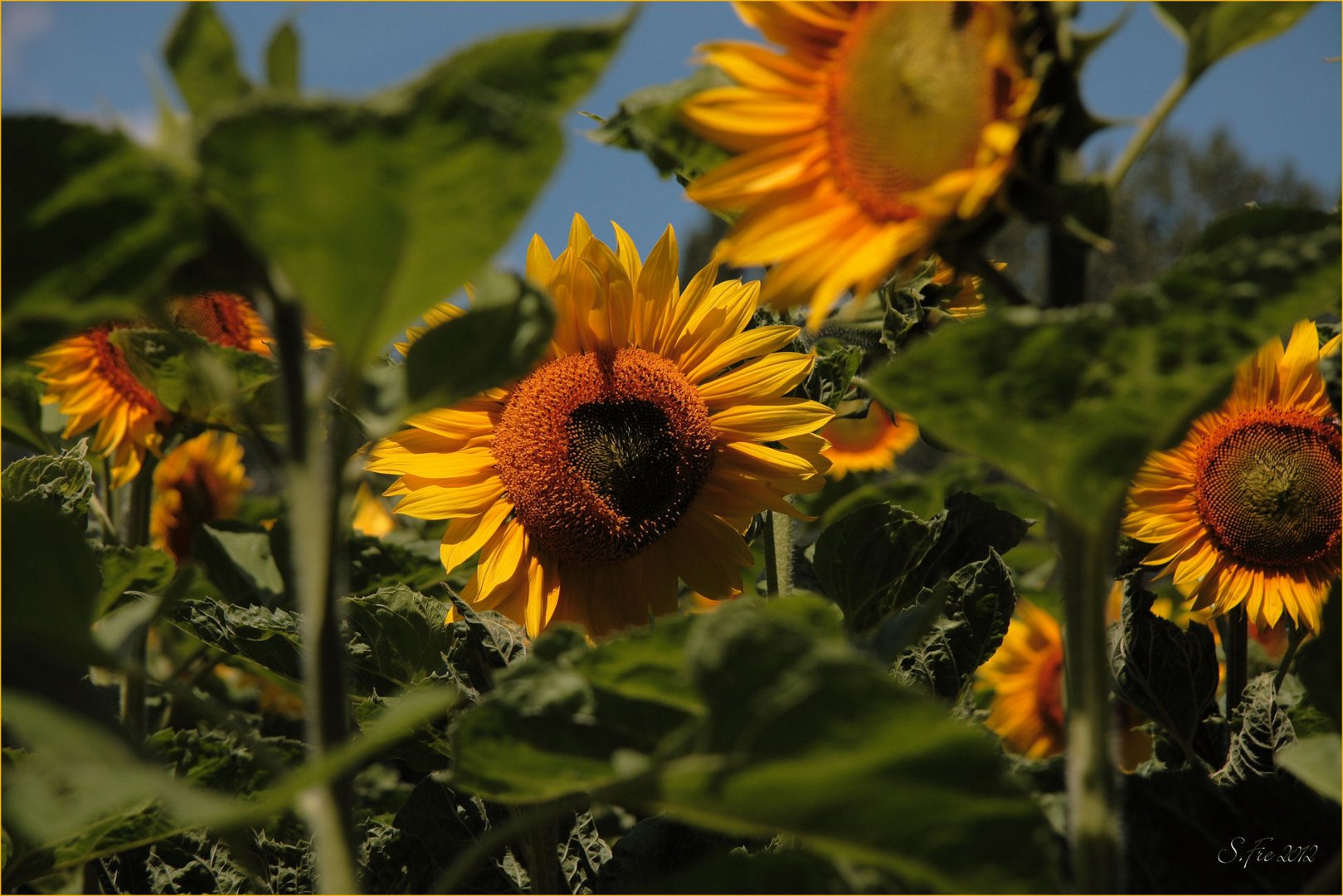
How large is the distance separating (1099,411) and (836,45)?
40cm

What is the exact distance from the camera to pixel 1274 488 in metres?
1.63

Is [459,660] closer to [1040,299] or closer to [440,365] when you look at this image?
[440,365]

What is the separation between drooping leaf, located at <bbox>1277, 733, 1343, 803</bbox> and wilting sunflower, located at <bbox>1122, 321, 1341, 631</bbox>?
0.81 metres

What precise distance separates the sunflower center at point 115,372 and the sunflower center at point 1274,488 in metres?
1.80

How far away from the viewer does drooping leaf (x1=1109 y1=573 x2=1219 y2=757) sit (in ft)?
4.32

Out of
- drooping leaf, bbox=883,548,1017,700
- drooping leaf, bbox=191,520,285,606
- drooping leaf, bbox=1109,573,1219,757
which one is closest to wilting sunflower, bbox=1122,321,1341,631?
drooping leaf, bbox=1109,573,1219,757

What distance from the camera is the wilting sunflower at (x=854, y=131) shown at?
0.79 m

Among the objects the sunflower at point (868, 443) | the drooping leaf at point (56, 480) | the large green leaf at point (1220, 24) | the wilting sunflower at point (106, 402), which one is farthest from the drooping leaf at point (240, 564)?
the sunflower at point (868, 443)

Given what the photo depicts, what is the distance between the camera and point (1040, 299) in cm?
83

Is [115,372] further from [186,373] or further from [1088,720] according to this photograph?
[1088,720]

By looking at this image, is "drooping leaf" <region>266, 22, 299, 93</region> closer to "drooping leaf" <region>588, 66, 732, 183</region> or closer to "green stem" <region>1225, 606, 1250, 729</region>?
"drooping leaf" <region>588, 66, 732, 183</region>

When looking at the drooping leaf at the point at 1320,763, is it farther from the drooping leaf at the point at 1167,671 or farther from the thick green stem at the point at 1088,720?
the drooping leaf at the point at 1167,671

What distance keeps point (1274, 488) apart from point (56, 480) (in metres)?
1.57

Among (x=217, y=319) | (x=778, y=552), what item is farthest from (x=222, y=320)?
(x=778, y=552)
